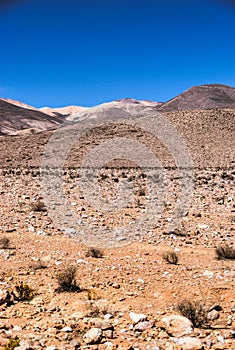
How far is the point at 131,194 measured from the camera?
15.6 m

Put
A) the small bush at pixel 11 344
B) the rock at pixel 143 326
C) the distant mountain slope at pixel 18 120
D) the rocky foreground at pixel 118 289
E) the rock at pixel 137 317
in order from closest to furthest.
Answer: the small bush at pixel 11 344 → the rocky foreground at pixel 118 289 → the rock at pixel 143 326 → the rock at pixel 137 317 → the distant mountain slope at pixel 18 120

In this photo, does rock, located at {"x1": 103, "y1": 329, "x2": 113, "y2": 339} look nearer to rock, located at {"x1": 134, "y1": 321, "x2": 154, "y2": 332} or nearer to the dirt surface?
the dirt surface

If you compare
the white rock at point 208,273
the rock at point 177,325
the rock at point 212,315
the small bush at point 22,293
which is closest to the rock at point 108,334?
the rock at point 177,325

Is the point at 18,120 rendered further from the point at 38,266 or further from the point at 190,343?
the point at 190,343

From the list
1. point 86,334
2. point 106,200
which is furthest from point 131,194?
point 86,334

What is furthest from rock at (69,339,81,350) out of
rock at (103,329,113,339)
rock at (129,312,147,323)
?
rock at (129,312,147,323)

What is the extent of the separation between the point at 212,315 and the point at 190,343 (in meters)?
0.81

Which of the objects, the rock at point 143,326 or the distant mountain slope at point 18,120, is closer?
the rock at point 143,326

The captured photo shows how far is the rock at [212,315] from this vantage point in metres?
4.57

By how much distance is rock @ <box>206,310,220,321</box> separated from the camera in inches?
180

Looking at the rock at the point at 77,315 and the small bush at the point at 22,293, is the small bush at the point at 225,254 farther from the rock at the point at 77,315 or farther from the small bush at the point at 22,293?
the small bush at the point at 22,293

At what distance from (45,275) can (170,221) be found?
→ 16.8ft

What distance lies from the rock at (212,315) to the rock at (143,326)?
0.75 meters

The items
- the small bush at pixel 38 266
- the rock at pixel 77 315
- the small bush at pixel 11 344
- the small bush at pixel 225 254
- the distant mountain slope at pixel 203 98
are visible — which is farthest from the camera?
the distant mountain slope at pixel 203 98
